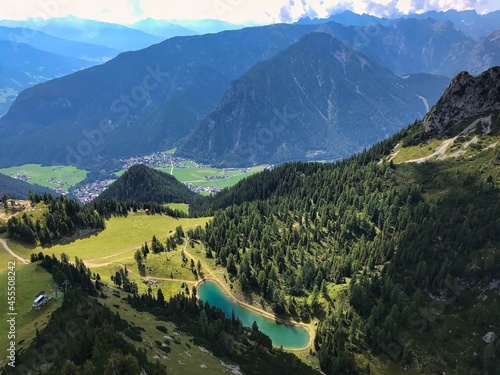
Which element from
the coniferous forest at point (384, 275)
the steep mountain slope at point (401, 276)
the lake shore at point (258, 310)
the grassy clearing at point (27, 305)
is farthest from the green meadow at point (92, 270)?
the steep mountain slope at point (401, 276)

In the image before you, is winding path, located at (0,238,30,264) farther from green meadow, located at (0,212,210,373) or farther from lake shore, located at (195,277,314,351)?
lake shore, located at (195,277,314,351)

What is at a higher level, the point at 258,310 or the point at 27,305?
the point at 27,305

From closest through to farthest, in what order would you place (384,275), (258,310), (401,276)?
1. (401,276)
2. (384,275)
3. (258,310)

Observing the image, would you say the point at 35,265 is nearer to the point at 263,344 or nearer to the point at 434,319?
the point at 263,344

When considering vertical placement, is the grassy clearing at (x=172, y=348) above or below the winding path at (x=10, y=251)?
above

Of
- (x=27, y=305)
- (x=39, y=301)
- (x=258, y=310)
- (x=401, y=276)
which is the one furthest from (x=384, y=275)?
(x=27, y=305)

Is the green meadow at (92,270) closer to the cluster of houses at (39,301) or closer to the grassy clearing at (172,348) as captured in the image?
the grassy clearing at (172,348)

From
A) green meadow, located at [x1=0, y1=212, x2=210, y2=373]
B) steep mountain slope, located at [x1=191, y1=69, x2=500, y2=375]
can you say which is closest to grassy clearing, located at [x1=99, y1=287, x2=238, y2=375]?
green meadow, located at [x1=0, y1=212, x2=210, y2=373]

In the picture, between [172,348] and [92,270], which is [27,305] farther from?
[92,270]

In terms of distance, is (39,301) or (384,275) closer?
(39,301)
